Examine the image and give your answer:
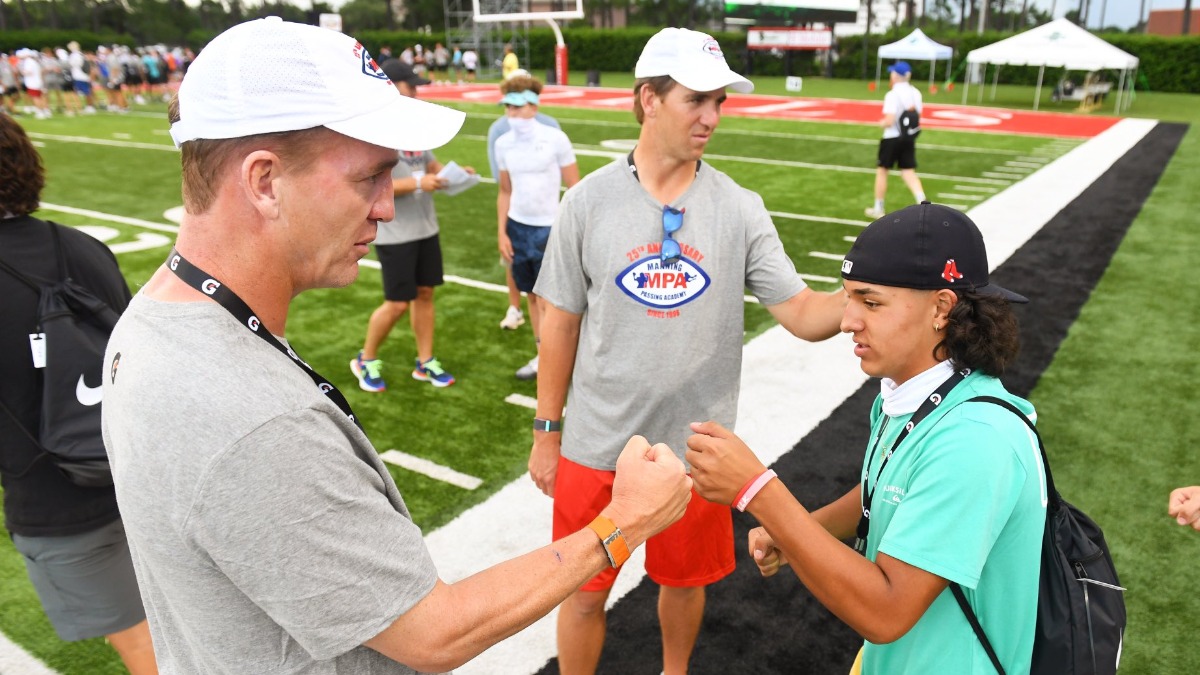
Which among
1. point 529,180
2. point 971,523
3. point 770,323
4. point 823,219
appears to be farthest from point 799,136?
point 971,523

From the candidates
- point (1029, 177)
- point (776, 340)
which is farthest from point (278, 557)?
point (1029, 177)

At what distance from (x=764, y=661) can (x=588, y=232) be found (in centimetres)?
201

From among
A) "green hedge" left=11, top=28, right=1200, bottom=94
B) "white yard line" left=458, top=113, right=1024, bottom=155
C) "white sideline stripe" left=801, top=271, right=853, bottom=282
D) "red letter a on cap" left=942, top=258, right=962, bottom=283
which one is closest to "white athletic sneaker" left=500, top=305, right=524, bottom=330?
"white sideline stripe" left=801, top=271, right=853, bottom=282

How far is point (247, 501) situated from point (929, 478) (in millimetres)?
1323

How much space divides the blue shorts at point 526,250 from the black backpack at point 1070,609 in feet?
16.1

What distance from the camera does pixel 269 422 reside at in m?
1.25

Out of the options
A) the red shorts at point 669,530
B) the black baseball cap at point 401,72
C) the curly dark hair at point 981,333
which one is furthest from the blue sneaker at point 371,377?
the curly dark hair at point 981,333

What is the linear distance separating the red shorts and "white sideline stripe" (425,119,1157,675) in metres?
0.80

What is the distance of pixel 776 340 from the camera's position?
7.12 meters

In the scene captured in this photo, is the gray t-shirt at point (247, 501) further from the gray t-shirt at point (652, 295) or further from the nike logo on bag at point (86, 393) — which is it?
the gray t-shirt at point (652, 295)

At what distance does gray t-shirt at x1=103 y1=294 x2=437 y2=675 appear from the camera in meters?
1.24

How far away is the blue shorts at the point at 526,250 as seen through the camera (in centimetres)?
645

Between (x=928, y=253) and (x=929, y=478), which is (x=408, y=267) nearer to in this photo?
(x=928, y=253)

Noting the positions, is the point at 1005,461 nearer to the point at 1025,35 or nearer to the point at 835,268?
the point at 835,268
